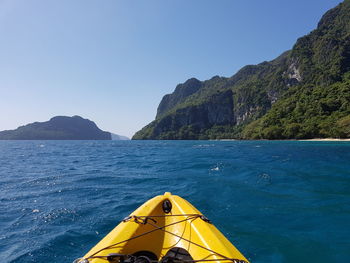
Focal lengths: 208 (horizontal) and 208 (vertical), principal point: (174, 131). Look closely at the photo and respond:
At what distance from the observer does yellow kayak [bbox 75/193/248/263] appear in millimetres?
3586

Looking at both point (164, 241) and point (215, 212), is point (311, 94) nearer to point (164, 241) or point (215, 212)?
point (215, 212)

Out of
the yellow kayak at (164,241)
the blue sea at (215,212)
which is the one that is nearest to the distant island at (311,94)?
the blue sea at (215,212)

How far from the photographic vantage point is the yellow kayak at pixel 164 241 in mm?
3586

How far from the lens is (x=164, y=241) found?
5016mm

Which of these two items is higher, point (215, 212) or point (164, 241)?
point (164, 241)

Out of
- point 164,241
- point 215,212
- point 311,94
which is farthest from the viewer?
point 311,94

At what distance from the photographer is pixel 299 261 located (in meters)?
4.77

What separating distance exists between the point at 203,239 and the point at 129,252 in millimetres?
1534

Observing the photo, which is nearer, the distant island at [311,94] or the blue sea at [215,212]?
the blue sea at [215,212]

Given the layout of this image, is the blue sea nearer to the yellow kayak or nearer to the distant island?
the yellow kayak

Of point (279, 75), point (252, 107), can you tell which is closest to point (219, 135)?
point (252, 107)

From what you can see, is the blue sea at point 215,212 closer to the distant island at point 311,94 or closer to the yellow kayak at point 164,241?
the yellow kayak at point 164,241

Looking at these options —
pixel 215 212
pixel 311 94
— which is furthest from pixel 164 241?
pixel 311 94

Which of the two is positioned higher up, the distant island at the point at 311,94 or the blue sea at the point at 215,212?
the distant island at the point at 311,94
